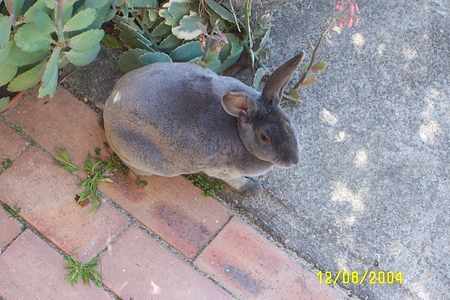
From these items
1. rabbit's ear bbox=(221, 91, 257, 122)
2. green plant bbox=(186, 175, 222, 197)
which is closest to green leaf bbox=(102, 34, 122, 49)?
green plant bbox=(186, 175, 222, 197)

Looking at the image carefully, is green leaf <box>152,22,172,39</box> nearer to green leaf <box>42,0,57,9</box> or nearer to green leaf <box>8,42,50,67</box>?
green leaf <box>8,42,50,67</box>

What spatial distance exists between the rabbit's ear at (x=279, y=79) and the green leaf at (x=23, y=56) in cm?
117

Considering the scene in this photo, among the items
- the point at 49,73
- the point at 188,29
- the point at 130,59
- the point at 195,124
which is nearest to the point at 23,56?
the point at 49,73

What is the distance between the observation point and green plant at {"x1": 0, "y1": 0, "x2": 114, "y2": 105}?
7.49 ft

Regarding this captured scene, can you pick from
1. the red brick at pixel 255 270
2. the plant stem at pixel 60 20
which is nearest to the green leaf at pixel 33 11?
the plant stem at pixel 60 20

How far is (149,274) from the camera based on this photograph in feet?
9.53

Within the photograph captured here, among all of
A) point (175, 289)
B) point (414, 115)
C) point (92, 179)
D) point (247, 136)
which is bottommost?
point (175, 289)

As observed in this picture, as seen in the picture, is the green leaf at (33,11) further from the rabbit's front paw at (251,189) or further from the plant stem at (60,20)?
the rabbit's front paw at (251,189)

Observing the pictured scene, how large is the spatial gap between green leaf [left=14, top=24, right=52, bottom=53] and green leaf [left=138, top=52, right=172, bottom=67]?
2.22 ft

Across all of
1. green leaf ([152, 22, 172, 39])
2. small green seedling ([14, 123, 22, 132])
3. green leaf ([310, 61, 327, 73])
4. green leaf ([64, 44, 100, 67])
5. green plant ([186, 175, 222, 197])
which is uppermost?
green leaf ([64, 44, 100, 67])

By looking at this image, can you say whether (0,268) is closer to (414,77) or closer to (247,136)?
(247,136)

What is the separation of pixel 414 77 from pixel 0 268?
2986 mm

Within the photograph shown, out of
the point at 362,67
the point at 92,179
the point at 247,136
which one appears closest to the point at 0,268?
the point at 92,179

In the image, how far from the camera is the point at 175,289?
2.89 meters
